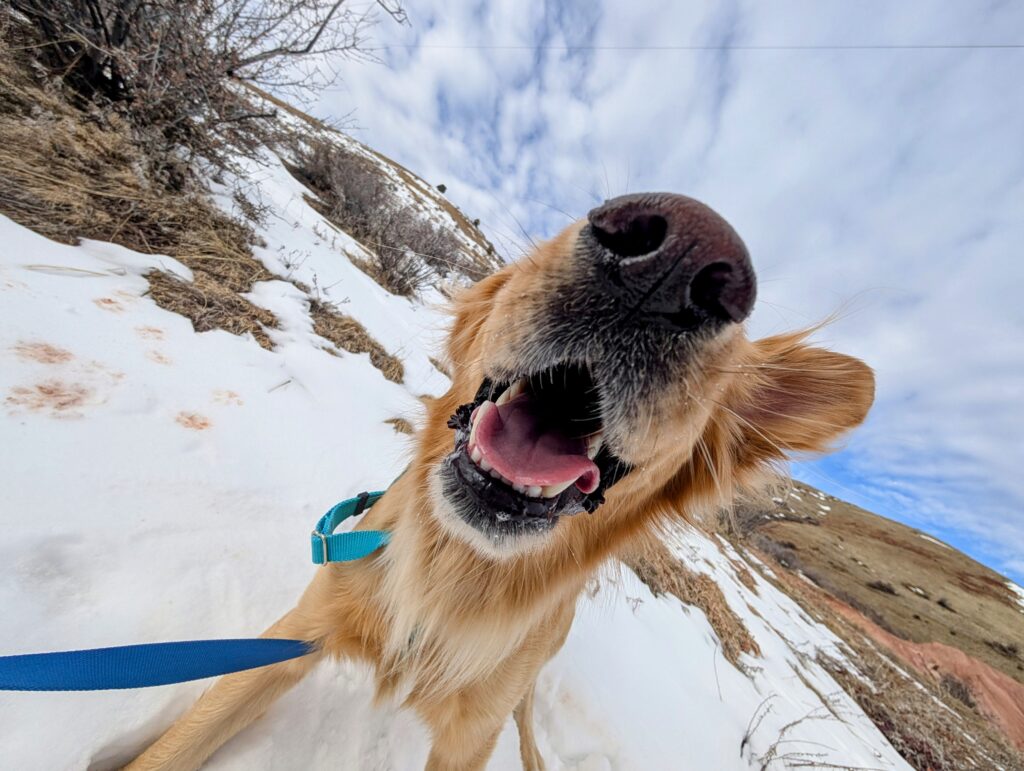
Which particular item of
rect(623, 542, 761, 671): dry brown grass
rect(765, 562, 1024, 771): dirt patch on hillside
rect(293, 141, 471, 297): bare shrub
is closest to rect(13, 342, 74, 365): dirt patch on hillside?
rect(623, 542, 761, 671): dry brown grass

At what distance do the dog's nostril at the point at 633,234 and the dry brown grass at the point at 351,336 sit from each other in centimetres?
404

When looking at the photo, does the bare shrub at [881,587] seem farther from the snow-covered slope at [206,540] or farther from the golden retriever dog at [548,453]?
the golden retriever dog at [548,453]

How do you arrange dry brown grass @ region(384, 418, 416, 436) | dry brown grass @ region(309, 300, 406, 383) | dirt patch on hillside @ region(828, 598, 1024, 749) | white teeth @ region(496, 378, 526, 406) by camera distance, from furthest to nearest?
dirt patch on hillside @ region(828, 598, 1024, 749)
dry brown grass @ region(309, 300, 406, 383)
dry brown grass @ region(384, 418, 416, 436)
white teeth @ region(496, 378, 526, 406)

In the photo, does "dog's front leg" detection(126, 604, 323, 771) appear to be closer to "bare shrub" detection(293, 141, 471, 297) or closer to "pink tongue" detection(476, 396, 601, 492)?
"pink tongue" detection(476, 396, 601, 492)

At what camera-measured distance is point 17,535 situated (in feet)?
5.18

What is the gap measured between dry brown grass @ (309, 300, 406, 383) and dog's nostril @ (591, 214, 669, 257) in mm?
4041

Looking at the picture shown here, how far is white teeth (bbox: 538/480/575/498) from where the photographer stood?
1358 mm

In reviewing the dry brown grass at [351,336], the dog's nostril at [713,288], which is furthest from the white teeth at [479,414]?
the dry brown grass at [351,336]

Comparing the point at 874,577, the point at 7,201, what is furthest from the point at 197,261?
the point at 874,577

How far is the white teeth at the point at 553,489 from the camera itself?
136cm

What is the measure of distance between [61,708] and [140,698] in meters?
0.24

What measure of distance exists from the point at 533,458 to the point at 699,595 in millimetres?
5553

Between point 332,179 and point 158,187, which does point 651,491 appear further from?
point 332,179

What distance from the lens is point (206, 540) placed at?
205 cm
